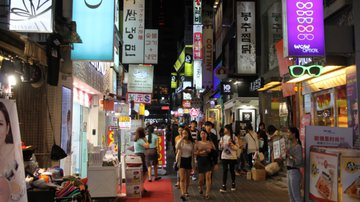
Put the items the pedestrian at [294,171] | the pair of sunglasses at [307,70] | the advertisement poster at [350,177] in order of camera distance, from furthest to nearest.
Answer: the pair of sunglasses at [307,70]
the pedestrian at [294,171]
the advertisement poster at [350,177]

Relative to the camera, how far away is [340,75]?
1020cm

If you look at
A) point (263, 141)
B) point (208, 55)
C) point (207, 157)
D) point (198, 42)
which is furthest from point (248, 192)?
point (198, 42)

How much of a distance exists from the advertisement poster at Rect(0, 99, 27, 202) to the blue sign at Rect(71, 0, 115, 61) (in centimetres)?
480

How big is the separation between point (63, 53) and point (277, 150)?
16.9ft

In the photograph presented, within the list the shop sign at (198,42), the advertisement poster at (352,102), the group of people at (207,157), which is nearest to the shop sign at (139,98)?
the shop sign at (198,42)

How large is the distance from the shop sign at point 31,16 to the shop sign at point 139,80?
40.2ft

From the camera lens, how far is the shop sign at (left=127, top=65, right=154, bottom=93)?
18.6 meters

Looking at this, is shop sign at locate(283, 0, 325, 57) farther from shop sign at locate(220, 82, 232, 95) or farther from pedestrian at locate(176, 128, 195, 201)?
shop sign at locate(220, 82, 232, 95)

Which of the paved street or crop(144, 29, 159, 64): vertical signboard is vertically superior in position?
crop(144, 29, 159, 64): vertical signboard

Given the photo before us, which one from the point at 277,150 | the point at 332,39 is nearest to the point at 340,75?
the point at 332,39

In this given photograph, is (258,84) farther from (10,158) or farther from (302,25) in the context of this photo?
(10,158)

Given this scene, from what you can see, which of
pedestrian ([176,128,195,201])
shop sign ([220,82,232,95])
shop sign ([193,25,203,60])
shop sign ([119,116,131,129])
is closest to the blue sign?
pedestrian ([176,128,195,201])

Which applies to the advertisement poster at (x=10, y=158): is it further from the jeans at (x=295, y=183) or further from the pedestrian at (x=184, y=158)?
the pedestrian at (x=184, y=158)

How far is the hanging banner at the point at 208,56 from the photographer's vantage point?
89.9 ft
